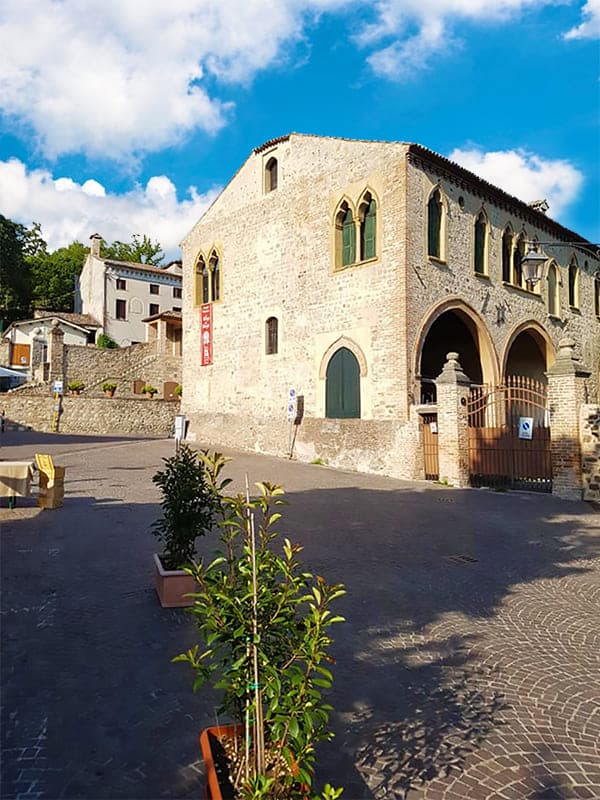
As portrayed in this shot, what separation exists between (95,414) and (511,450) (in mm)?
22491

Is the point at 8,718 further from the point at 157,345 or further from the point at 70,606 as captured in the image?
the point at 157,345

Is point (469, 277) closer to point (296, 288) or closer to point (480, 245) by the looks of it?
point (480, 245)

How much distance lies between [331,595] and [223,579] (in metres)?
0.48

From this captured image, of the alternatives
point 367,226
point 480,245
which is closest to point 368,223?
point 367,226

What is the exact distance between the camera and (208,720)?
133 inches

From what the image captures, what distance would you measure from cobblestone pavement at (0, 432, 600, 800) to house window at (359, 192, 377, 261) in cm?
1143

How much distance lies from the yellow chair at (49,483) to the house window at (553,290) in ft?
69.2

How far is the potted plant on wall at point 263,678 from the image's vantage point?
2119mm

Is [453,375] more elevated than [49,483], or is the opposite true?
[453,375]

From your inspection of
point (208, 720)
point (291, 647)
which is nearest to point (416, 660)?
point (208, 720)

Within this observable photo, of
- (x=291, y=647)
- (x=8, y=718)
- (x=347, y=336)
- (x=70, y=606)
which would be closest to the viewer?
(x=291, y=647)

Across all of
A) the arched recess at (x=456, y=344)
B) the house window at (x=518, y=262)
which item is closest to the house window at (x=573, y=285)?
the house window at (x=518, y=262)

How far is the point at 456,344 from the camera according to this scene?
24.1 m

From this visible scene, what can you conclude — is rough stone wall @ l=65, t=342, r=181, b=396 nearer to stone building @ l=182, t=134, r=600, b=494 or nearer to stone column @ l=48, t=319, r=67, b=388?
stone column @ l=48, t=319, r=67, b=388
